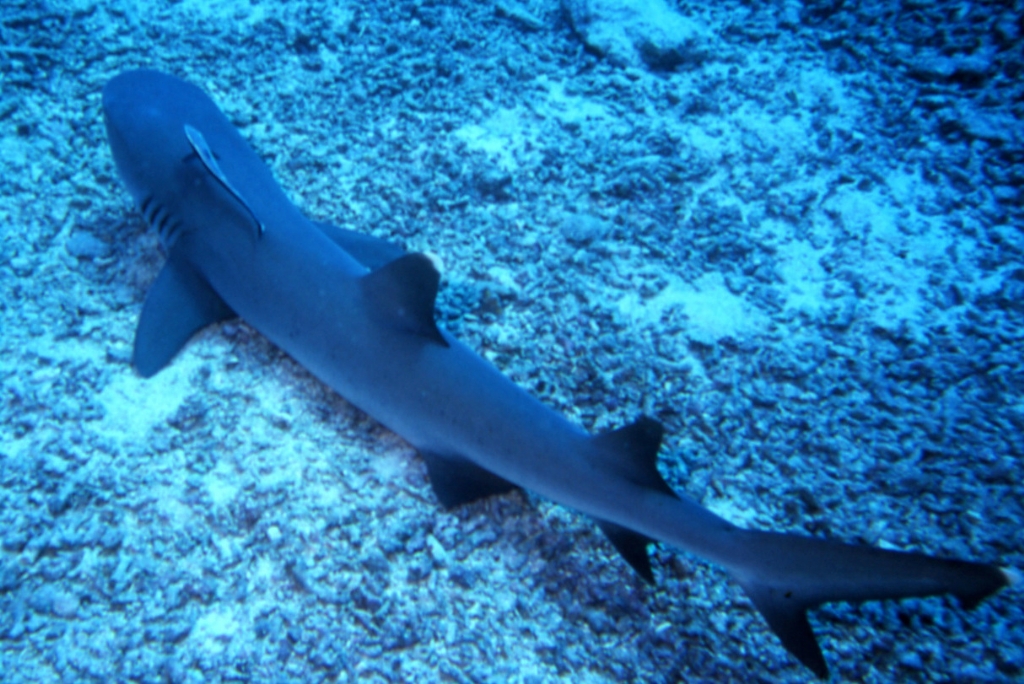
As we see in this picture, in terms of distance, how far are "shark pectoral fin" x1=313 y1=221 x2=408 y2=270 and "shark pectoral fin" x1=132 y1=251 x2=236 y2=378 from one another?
52 centimetres

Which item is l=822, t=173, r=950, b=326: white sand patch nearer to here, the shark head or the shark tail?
the shark tail

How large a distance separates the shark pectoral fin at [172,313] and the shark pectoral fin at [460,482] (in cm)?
109

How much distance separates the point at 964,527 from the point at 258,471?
2420 mm

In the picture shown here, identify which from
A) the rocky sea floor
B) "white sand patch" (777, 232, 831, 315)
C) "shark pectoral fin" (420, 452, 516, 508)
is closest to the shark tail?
the rocky sea floor

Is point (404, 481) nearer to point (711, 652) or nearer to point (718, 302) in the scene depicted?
point (711, 652)

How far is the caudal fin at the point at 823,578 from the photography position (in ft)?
4.78

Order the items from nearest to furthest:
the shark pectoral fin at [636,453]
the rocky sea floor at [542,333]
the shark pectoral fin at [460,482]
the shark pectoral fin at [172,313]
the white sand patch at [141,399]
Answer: the shark pectoral fin at [636,453] < the rocky sea floor at [542,333] < the shark pectoral fin at [460,482] < the white sand patch at [141,399] < the shark pectoral fin at [172,313]

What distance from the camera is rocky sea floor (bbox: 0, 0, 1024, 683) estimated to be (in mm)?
1848

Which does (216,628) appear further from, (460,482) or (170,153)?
(170,153)

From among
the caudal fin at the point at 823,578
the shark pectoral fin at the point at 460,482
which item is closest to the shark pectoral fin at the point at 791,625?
the caudal fin at the point at 823,578

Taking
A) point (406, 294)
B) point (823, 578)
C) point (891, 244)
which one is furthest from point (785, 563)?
point (891, 244)

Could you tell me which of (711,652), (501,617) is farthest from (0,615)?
(711,652)

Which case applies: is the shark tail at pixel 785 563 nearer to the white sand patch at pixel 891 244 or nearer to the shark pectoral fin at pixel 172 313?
the white sand patch at pixel 891 244

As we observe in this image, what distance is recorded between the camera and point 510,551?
2049mm
